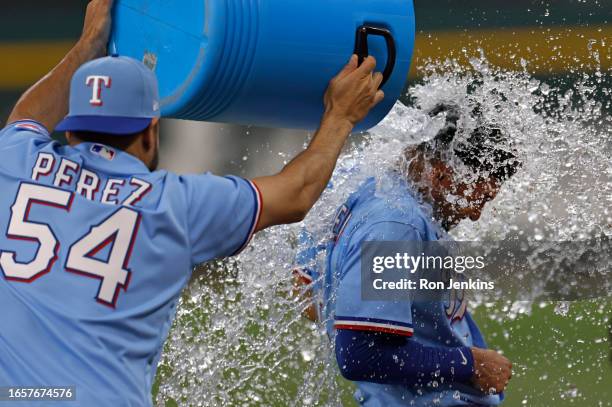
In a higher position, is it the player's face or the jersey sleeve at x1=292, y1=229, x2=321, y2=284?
the player's face

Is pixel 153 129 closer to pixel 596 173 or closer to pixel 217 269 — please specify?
pixel 596 173

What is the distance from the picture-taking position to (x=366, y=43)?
262cm

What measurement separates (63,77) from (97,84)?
0.54 meters

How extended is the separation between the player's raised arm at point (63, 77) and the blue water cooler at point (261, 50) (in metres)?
0.09

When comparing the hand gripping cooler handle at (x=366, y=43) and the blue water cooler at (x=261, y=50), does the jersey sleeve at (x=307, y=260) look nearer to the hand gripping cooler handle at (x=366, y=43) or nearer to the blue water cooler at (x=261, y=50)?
the blue water cooler at (x=261, y=50)

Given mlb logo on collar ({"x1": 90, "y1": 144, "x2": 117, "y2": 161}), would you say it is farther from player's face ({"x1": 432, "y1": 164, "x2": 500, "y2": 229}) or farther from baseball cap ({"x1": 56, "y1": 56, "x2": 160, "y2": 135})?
player's face ({"x1": 432, "y1": 164, "x2": 500, "y2": 229})

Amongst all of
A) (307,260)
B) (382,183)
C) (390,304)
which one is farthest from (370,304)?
(307,260)

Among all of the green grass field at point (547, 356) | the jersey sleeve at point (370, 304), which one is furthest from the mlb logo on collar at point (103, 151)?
the green grass field at point (547, 356)

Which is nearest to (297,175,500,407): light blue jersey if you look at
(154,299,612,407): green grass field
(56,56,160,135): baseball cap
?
(56,56,160,135): baseball cap

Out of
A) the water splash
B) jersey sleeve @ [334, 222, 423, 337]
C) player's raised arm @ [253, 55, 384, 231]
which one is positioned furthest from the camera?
the water splash

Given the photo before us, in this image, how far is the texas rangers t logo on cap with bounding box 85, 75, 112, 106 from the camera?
2271 mm

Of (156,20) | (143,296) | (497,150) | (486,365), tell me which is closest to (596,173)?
(497,150)

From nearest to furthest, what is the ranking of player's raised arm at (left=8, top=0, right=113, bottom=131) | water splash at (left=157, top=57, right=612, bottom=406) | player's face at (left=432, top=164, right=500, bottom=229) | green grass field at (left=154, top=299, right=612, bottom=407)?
player's raised arm at (left=8, top=0, right=113, bottom=131) < player's face at (left=432, top=164, right=500, bottom=229) < water splash at (left=157, top=57, right=612, bottom=406) < green grass field at (left=154, top=299, right=612, bottom=407)

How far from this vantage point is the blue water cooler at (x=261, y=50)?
248cm
